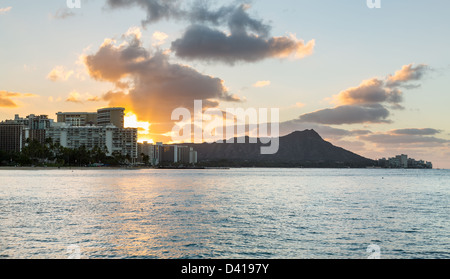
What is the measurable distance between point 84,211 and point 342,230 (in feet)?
120

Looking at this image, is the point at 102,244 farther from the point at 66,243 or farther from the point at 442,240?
the point at 442,240

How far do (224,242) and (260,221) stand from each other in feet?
46.5

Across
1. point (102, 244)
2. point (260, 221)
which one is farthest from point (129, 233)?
point (260, 221)

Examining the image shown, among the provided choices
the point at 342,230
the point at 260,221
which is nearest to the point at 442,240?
the point at 342,230

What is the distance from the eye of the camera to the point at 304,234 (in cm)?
4078

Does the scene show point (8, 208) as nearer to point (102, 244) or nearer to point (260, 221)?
point (102, 244)
